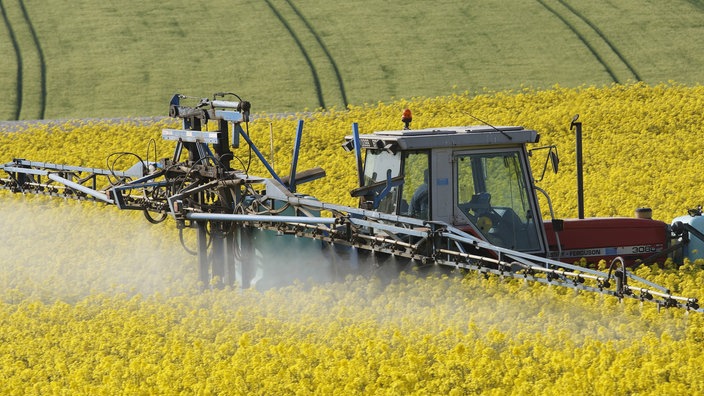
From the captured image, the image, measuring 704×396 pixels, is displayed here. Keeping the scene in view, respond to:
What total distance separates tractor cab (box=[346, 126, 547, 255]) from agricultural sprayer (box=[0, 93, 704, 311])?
1 centimetres

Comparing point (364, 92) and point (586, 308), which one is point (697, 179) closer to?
point (586, 308)

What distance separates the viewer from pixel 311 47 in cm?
3722

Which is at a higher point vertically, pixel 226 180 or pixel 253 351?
pixel 226 180

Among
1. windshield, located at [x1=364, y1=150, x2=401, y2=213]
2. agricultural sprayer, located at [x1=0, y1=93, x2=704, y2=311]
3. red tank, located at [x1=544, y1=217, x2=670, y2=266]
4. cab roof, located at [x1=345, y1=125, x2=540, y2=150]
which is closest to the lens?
agricultural sprayer, located at [x1=0, y1=93, x2=704, y2=311]

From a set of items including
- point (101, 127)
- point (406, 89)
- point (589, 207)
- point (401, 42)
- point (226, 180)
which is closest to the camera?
point (226, 180)

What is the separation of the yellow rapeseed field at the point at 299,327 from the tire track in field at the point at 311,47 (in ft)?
50.6

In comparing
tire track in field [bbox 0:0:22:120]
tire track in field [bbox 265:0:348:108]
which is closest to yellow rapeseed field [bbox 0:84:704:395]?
tire track in field [bbox 265:0:348:108]

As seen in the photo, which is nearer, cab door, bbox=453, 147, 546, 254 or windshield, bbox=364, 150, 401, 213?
cab door, bbox=453, 147, 546, 254

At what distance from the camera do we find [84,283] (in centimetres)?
1411

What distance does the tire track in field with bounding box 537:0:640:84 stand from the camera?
3388 centimetres

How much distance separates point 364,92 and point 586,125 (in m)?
9.69

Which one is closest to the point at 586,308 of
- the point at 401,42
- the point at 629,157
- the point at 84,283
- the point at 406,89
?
the point at 84,283

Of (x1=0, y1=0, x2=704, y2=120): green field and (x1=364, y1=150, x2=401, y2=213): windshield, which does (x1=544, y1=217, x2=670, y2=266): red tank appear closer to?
(x1=364, y1=150, x2=401, y2=213): windshield

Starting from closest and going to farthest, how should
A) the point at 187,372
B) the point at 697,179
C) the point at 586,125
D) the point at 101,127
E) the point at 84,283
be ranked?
the point at 187,372
the point at 84,283
the point at 697,179
the point at 586,125
the point at 101,127
